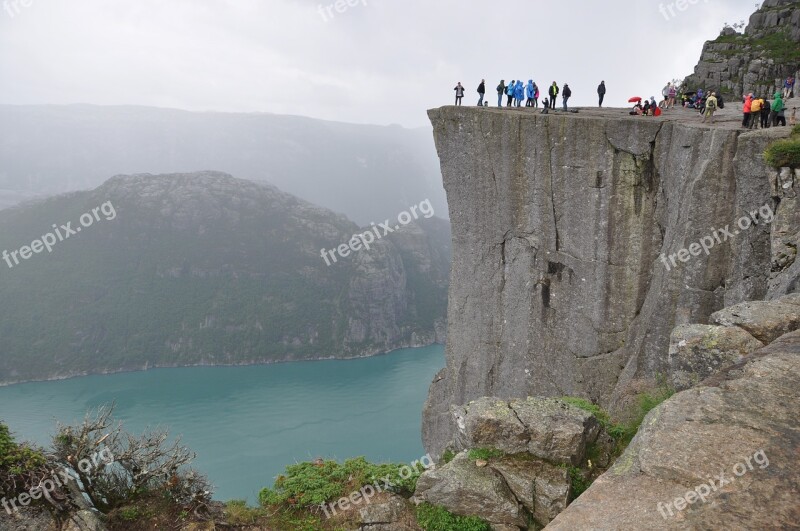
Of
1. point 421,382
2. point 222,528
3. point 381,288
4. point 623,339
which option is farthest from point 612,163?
point 381,288

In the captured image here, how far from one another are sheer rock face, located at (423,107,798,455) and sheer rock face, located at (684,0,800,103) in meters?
18.0

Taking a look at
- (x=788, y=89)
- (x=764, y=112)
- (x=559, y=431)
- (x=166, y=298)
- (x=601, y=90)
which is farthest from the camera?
(x=166, y=298)

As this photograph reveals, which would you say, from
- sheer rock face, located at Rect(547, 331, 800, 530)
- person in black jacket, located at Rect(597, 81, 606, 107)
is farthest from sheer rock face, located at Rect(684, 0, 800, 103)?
sheer rock face, located at Rect(547, 331, 800, 530)

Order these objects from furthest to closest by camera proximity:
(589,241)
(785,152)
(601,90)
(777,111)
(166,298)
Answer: (166,298), (601,90), (589,241), (777,111), (785,152)

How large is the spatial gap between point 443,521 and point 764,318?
743 centimetres

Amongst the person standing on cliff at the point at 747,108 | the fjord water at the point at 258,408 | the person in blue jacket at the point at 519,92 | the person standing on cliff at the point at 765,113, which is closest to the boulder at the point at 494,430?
the person standing on cliff at the point at 747,108

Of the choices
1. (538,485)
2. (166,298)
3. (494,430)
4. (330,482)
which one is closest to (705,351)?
(538,485)

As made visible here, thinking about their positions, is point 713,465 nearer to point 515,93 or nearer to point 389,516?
point 389,516

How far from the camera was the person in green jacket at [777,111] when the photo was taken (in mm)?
16188

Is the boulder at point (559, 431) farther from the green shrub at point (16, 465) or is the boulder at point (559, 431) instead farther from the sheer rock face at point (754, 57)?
the sheer rock face at point (754, 57)

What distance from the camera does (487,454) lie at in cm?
1046

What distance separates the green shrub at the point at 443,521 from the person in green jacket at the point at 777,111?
15786 millimetres

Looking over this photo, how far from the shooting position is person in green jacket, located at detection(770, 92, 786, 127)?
16188 millimetres

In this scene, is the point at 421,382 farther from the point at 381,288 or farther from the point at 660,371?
the point at 660,371
